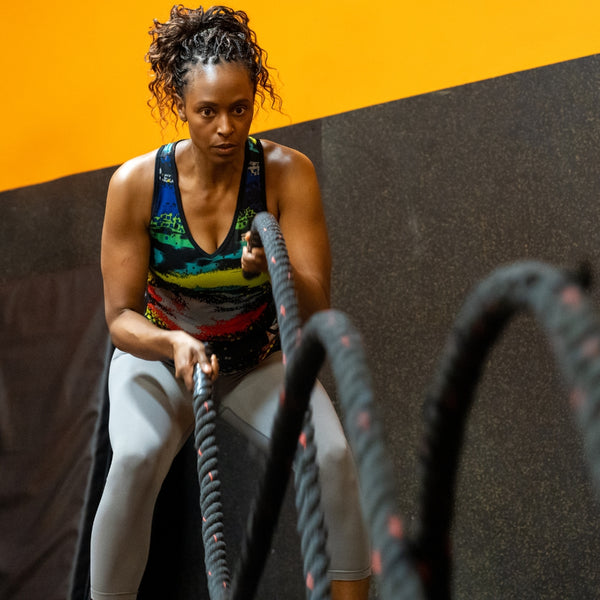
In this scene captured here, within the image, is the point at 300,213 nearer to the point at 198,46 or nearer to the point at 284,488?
the point at 198,46

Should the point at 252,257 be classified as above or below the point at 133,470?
above

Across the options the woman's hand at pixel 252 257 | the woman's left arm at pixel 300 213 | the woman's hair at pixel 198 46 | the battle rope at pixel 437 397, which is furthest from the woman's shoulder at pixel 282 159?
the battle rope at pixel 437 397

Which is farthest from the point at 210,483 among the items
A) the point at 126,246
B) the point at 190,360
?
the point at 126,246

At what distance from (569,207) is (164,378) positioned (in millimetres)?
824

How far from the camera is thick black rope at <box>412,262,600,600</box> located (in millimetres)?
288

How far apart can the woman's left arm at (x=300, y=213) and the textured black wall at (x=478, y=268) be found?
0.48 meters

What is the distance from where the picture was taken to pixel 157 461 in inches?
41.8

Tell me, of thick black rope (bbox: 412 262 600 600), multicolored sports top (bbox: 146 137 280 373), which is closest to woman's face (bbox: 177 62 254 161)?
multicolored sports top (bbox: 146 137 280 373)

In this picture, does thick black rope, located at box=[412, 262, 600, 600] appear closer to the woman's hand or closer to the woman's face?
the woman's hand

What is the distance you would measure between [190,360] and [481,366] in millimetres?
586

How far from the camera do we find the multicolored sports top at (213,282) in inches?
44.8

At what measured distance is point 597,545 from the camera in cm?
139

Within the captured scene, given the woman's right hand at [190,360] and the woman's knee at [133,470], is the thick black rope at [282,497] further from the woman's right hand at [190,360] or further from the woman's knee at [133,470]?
the woman's knee at [133,470]

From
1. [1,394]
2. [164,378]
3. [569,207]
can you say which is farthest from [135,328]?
[569,207]
